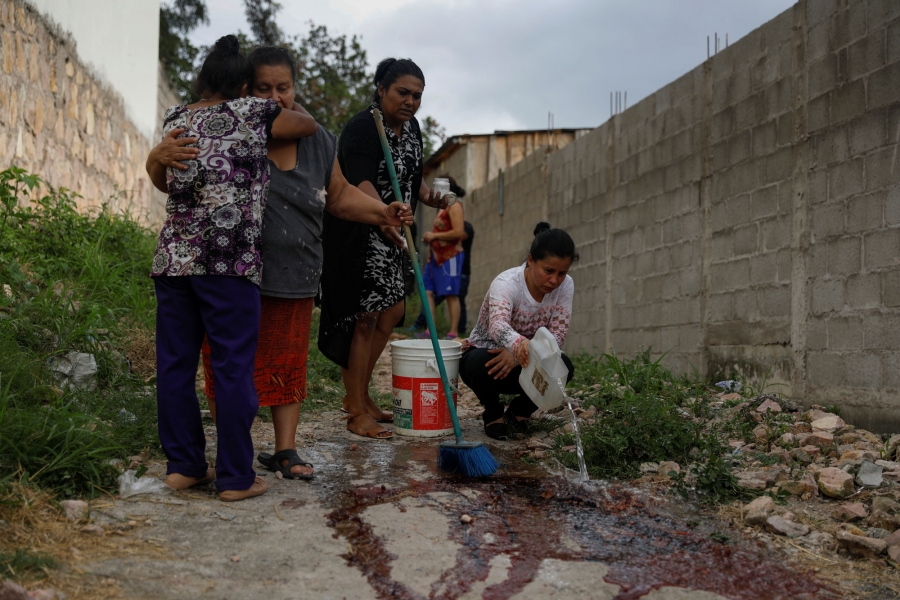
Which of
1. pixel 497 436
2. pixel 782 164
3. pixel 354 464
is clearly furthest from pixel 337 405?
pixel 782 164

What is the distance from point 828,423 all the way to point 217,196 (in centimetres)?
297

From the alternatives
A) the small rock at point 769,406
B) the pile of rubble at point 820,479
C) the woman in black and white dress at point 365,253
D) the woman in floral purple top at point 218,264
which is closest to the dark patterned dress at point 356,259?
the woman in black and white dress at point 365,253

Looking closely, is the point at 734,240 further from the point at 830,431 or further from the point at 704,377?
the point at 830,431

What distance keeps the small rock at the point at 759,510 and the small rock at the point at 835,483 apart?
28 centimetres

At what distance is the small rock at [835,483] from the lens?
2.78 metres

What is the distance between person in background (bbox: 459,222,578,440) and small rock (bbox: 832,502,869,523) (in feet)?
4.31

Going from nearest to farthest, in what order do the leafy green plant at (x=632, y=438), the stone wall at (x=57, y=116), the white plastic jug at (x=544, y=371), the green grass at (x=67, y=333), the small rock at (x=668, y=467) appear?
the green grass at (x=67, y=333), the small rock at (x=668, y=467), the leafy green plant at (x=632, y=438), the white plastic jug at (x=544, y=371), the stone wall at (x=57, y=116)

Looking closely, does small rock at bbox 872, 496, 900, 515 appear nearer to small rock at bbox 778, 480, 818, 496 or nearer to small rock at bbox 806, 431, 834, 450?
small rock at bbox 778, 480, 818, 496

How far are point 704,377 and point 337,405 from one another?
2.41 meters

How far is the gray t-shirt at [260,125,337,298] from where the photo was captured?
107 inches

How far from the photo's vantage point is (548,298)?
377 centimetres

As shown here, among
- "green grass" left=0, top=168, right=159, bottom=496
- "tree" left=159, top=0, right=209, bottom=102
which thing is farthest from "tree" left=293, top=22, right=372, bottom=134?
"green grass" left=0, top=168, right=159, bottom=496

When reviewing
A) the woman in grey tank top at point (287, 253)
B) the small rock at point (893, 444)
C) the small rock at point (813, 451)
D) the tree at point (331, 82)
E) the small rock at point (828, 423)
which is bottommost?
the small rock at point (813, 451)

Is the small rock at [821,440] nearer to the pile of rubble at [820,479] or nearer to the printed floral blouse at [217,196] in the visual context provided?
the pile of rubble at [820,479]
